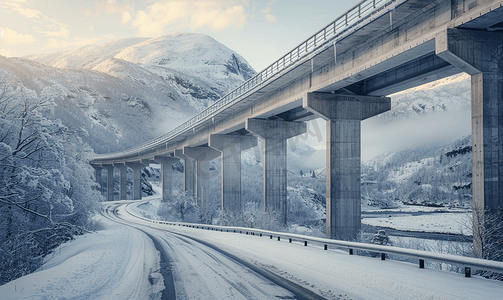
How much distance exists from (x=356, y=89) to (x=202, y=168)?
129 ft

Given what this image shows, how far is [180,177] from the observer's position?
458 ft

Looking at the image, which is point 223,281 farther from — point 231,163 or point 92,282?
point 231,163

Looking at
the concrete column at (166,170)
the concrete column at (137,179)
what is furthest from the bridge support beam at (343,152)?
the concrete column at (137,179)

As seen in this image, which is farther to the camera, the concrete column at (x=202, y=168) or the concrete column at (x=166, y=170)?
the concrete column at (x=166, y=170)

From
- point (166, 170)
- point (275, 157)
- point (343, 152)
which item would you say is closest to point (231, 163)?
point (275, 157)

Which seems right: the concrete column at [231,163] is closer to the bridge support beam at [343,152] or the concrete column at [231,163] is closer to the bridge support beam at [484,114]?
the bridge support beam at [343,152]

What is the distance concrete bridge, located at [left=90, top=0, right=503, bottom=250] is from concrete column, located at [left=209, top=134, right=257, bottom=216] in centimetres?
13

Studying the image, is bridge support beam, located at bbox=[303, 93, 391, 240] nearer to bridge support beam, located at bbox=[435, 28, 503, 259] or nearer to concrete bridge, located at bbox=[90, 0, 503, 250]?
concrete bridge, located at bbox=[90, 0, 503, 250]

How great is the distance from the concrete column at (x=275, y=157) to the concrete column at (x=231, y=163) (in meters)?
10.8

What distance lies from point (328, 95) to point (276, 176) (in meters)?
13.0

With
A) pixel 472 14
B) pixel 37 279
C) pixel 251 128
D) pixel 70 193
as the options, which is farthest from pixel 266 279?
pixel 251 128

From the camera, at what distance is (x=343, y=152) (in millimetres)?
23984

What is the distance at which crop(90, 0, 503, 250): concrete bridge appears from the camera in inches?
498

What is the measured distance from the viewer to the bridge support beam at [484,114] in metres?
12.2
